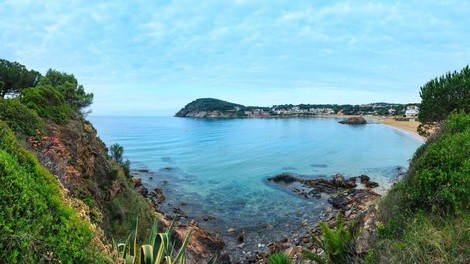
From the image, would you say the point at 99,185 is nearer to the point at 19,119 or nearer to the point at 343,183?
the point at 19,119

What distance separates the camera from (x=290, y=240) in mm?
13297

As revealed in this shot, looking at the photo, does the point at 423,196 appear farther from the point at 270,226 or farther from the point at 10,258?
the point at 270,226

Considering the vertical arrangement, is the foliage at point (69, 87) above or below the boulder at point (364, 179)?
above

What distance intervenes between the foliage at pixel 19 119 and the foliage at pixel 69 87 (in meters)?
14.3

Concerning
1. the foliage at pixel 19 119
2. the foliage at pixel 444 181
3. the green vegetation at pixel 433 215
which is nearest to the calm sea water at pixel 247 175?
the green vegetation at pixel 433 215

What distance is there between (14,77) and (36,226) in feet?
80.9

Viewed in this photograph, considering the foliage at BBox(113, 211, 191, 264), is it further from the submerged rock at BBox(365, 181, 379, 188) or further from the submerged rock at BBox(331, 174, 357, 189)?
the submerged rock at BBox(365, 181, 379, 188)

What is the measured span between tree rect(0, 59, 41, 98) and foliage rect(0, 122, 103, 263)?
23.3 meters

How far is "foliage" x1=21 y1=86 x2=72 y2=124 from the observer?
9016 millimetres

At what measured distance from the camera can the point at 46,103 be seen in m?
9.56

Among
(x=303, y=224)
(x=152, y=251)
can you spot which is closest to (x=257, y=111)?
(x=303, y=224)

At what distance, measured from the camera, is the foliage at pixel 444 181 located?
16.5ft

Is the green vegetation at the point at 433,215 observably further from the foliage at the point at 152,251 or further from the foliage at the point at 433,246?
the foliage at the point at 152,251

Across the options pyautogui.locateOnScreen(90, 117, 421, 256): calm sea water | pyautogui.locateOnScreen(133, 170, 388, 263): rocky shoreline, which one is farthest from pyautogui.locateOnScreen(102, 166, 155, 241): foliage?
pyautogui.locateOnScreen(90, 117, 421, 256): calm sea water
